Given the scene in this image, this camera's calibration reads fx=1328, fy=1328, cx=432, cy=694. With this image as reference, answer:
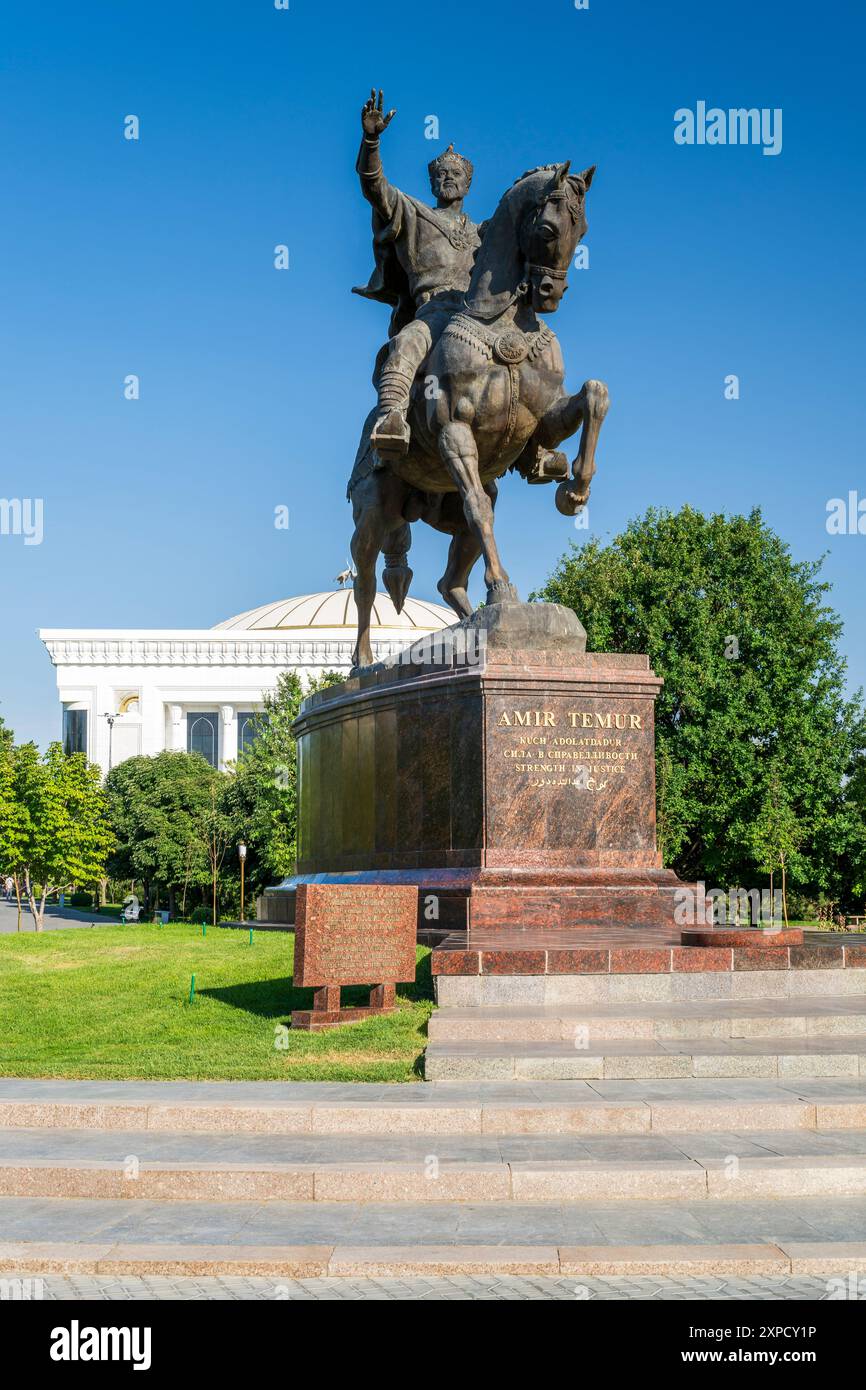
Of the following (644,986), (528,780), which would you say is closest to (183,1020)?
(644,986)

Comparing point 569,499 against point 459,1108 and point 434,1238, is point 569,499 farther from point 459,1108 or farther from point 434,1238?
point 434,1238

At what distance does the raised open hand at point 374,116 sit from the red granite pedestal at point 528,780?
228 inches

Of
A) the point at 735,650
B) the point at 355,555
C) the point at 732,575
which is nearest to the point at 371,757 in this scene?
the point at 355,555

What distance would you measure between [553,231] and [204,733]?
85.1 m

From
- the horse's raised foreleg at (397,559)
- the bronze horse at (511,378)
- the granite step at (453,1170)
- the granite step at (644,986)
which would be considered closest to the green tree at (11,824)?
the horse's raised foreleg at (397,559)

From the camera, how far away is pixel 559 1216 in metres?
6.21

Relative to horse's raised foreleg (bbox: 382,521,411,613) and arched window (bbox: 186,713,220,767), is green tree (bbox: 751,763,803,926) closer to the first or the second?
horse's raised foreleg (bbox: 382,521,411,613)

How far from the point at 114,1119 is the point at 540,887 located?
571 centimetres

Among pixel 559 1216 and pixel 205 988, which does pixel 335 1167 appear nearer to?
pixel 559 1216

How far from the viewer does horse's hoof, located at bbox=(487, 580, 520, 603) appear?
14.3m

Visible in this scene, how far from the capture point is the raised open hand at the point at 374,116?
14992 millimetres

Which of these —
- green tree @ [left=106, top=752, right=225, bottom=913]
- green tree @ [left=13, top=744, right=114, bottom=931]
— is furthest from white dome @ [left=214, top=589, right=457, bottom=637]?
green tree @ [left=13, top=744, right=114, bottom=931]

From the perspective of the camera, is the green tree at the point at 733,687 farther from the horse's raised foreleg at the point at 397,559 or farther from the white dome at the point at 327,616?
the white dome at the point at 327,616

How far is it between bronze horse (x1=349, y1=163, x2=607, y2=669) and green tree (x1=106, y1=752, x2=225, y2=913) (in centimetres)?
4574
